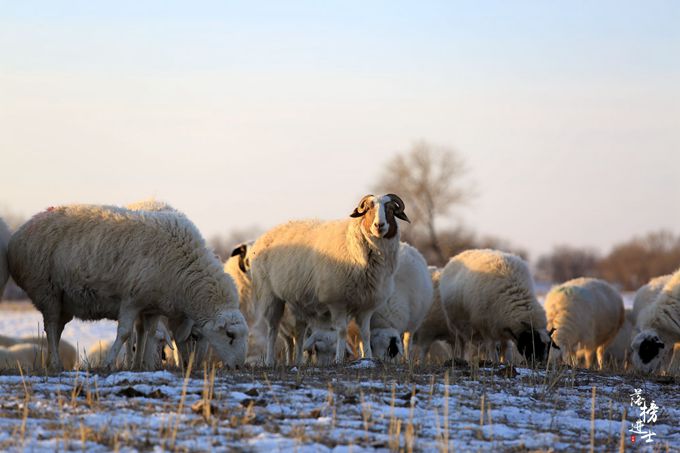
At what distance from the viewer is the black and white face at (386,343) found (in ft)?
50.6

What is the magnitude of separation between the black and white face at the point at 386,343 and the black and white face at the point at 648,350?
14.7ft

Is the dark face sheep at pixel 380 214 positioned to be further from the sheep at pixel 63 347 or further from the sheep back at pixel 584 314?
the sheep at pixel 63 347

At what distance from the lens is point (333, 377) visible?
9.77 metres

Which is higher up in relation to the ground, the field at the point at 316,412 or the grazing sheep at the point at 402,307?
the grazing sheep at the point at 402,307

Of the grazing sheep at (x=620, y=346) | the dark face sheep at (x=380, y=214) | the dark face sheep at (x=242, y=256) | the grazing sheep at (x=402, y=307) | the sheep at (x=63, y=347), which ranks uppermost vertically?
the dark face sheep at (x=380, y=214)

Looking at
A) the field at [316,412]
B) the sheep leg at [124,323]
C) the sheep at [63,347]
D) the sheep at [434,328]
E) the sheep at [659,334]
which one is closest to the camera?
Answer: the field at [316,412]

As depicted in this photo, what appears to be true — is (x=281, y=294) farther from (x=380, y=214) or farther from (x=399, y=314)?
(x=399, y=314)

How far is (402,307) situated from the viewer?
16.6 metres

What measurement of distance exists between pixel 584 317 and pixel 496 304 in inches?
178

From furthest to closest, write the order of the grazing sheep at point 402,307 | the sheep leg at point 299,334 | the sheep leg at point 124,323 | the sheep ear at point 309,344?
1. the sheep leg at point 299,334
2. the grazing sheep at point 402,307
3. the sheep ear at point 309,344
4. the sheep leg at point 124,323

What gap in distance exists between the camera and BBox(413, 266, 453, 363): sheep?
1978cm

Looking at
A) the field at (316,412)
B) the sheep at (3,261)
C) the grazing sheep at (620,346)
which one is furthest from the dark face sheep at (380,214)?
the grazing sheep at (620,346)

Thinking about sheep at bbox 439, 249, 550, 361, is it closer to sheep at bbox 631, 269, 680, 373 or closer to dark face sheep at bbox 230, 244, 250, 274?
sheep at bbox 631, 269, 680, 373

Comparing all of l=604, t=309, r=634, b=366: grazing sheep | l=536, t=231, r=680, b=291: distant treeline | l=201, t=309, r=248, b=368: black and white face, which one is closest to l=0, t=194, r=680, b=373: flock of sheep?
l=201, t=309, r=248, b=368: black and white face
